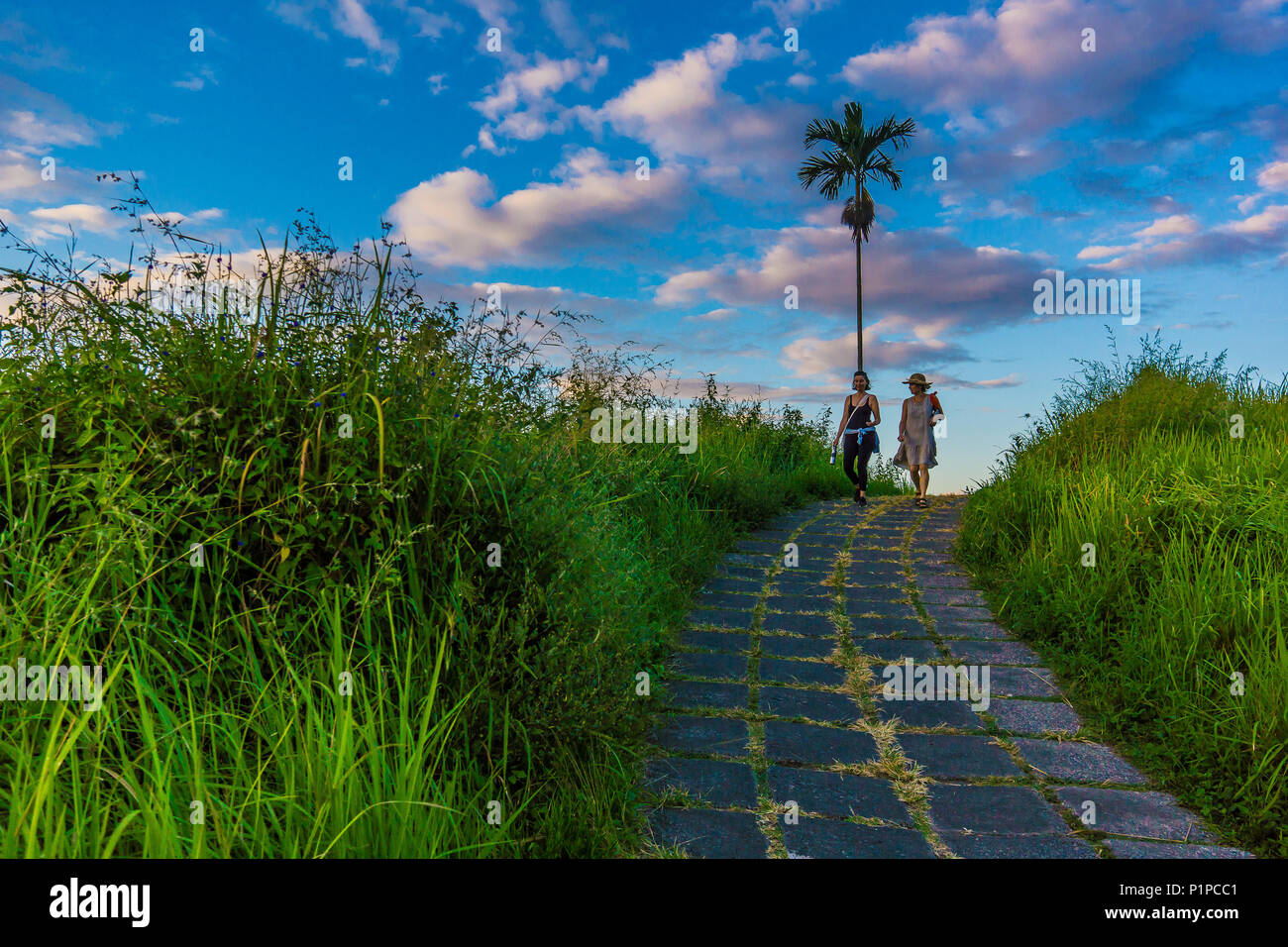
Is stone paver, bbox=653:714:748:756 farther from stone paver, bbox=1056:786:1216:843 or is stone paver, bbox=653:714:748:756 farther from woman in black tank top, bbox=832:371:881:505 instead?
woman in black tank top, bbox=832:371:881:505

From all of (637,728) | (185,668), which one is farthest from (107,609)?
(637,728)

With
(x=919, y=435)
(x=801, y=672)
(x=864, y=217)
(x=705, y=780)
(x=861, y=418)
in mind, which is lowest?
(x=705, y=780)

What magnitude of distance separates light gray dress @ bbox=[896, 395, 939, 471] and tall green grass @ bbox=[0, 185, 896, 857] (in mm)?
8318

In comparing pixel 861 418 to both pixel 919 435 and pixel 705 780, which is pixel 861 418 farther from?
pixel 705 780

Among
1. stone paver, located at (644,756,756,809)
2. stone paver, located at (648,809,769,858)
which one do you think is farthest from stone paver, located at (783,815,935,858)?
stone paver, located at (644,756,756,809)

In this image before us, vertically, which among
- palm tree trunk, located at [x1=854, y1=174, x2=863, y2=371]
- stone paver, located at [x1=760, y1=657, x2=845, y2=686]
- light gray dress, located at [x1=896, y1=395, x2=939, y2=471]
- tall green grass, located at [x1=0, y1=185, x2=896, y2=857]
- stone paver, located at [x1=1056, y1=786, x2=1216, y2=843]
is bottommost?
stone paver, located at [x1=1056, y1=786, x2=1216, y2=843]

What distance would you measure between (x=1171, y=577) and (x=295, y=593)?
213 inches

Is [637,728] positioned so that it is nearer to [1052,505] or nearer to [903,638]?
[903,638]

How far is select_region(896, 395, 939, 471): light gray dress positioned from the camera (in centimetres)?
1112

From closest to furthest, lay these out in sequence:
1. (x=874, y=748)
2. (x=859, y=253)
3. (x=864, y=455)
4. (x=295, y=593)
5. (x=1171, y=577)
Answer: (x=295, y=593)
(x=874, y=748)
(x=1171, y=577)
(x=864, y=455)
(x=859, y=253)

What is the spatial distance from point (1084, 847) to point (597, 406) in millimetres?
6344

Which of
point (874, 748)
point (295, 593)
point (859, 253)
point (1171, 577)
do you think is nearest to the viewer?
point (295, 593)

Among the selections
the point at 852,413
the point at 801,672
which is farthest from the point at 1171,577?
the point at 852,413

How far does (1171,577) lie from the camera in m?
5.01
